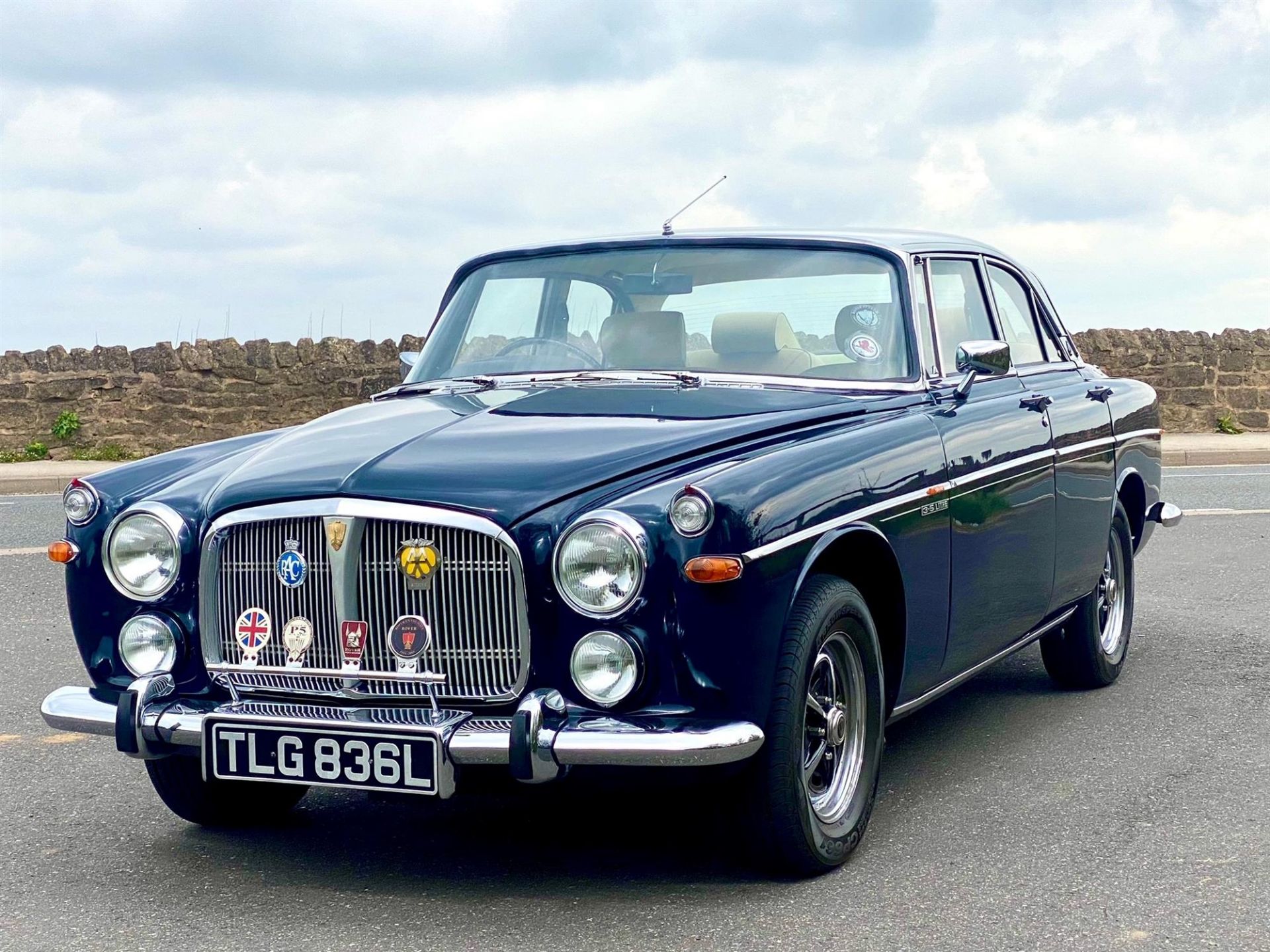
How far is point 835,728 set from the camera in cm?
423

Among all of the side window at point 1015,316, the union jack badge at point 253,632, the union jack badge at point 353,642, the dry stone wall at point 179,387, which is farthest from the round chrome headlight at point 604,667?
the dry stone wall at point 179,387

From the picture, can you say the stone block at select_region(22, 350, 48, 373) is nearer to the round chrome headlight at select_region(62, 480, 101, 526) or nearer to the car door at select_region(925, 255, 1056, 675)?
the car door at select_region(925, 255, 1056, 675)

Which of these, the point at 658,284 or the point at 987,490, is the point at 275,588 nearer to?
the point at 658,284

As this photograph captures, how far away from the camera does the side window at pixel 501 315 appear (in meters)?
5.63

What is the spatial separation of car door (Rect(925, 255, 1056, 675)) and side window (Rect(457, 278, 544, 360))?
135cm

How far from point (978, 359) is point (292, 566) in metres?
2.36

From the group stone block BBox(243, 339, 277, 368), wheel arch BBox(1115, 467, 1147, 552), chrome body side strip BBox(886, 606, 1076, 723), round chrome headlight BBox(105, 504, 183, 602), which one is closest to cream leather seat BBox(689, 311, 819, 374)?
chrome body side strip BBox(886, 606, 1076, 723)

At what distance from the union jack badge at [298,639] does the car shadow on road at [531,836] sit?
0.52 m

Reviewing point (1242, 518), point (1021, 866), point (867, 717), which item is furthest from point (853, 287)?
point (1242, 518)

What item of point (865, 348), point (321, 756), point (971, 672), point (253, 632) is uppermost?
point (865, 348)

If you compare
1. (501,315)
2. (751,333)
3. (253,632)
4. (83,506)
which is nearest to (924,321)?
(751,333)

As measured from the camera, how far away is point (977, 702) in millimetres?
6395

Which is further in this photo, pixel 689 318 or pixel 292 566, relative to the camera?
pixel 689 318

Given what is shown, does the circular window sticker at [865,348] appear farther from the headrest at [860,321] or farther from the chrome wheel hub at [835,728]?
the chrome wheel hub at [835,728]
